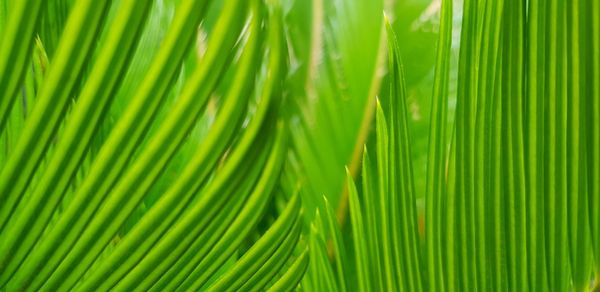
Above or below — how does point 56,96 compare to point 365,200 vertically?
above

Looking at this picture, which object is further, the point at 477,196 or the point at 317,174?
the point at 317,174

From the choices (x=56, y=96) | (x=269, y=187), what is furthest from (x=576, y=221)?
(x=56, y=96)

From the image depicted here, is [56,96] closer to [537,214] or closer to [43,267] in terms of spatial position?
[43,267]

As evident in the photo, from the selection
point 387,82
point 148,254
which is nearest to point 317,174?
point 387,82

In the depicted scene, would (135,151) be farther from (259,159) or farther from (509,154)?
(509,154)

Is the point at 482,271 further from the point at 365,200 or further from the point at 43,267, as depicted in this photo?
the point at 43,267

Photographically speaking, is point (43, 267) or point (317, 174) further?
point (317, 174)

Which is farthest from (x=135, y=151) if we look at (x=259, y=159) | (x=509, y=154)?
(x=509, y=154)

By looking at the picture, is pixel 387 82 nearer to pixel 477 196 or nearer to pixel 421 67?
pixel 421 67
